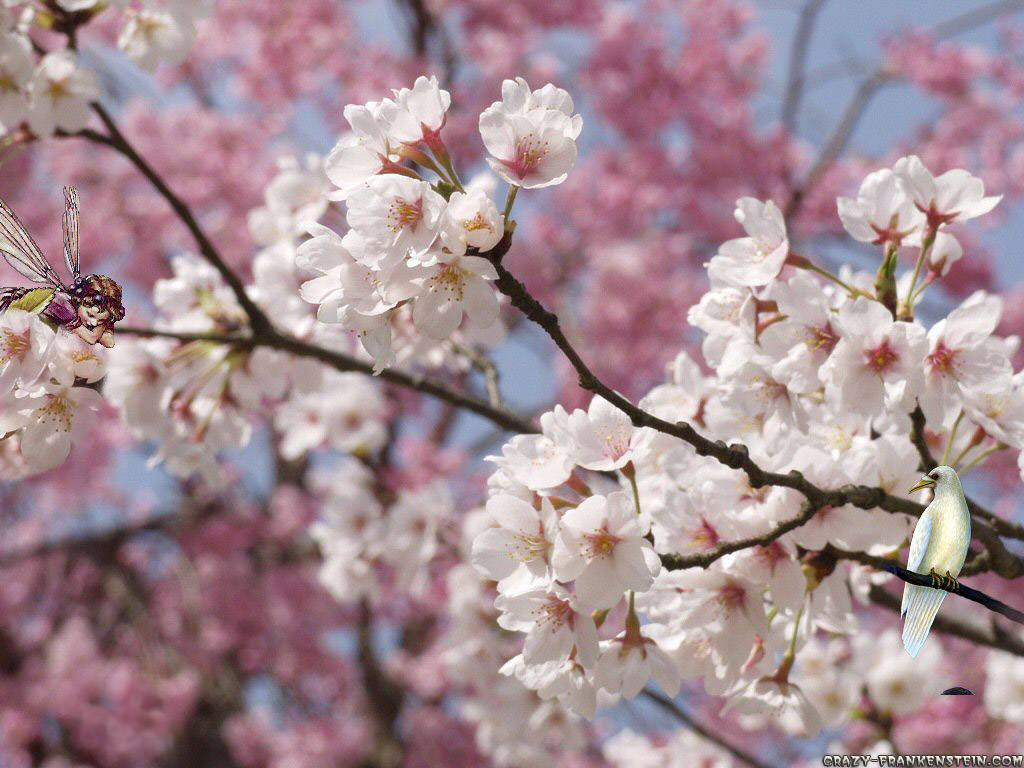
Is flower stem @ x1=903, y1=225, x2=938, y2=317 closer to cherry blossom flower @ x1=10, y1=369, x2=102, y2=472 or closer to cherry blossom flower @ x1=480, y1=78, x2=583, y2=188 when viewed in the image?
cherry blossom flower @ x1=480, y1=78, x2=583, y2=188

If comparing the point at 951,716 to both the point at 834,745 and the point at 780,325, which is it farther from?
the point at 780,325

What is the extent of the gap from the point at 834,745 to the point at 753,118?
6122 mm

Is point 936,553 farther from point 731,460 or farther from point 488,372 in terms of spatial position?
point 488,372

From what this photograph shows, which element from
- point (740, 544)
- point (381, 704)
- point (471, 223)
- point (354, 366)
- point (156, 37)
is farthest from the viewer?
point (381, 704)

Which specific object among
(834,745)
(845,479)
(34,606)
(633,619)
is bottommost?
(34,606)

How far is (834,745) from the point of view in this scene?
2.81 m

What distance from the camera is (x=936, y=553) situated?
0.67 m

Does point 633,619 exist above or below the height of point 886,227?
below

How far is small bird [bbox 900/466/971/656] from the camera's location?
63 cm

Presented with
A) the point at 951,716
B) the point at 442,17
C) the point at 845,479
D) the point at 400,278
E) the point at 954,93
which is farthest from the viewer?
the point at 954,93

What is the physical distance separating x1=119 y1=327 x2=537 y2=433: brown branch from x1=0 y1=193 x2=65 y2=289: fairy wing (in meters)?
1.03

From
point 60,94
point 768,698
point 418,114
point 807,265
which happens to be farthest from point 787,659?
point 60,94

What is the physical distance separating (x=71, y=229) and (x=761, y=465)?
3.24 feet

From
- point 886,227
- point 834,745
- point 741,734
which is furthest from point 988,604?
point 741,734
